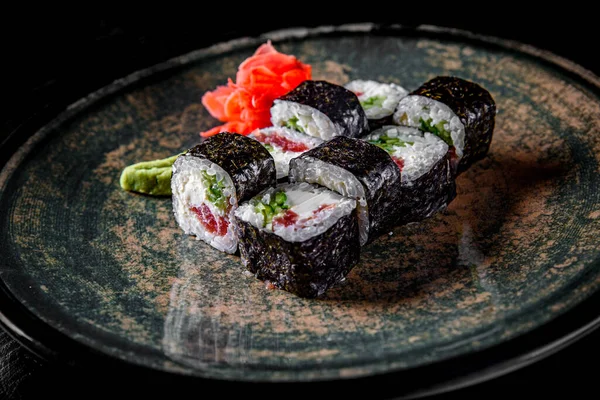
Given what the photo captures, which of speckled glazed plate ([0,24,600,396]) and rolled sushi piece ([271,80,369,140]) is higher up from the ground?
rolled sushi piece ([271,80,369,140])

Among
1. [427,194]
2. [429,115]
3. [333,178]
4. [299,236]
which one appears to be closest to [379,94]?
[429,115]

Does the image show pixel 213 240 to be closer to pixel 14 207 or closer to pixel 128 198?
pixel 128 198

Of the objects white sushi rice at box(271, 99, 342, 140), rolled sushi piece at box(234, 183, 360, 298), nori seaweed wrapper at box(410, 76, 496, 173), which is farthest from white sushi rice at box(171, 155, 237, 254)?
nori seaweed wrapper at box(410, 76, 496, 173)

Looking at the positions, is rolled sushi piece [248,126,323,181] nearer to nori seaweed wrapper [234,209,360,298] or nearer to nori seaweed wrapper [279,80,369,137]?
nori seaweed wrapper [279,80,369,137]

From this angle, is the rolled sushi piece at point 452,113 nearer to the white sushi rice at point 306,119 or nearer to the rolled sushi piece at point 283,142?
the white sushi rice at point 306,119

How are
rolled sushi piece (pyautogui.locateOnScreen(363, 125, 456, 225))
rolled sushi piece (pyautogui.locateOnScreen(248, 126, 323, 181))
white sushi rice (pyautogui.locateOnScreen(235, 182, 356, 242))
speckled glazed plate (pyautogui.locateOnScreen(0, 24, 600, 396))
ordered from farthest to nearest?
rolled sushi piece (pyautogui.locateOnScreen(248, 126, 323, 181)), rolled sushi piece (pyautogui.locateOnScreen(363, 125, 456, 225)), white sushi rice (pyautogui.locateOnScreen(235, 182, 356, 242)), speckled glazed plate (pyautogui.locateOnScreen(0, 24, 600, 396))

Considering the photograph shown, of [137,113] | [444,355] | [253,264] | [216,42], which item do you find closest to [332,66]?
[216,42]

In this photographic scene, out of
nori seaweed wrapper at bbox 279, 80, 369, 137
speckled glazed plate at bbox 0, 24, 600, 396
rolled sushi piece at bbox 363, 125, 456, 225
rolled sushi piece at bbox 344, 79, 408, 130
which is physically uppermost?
nori seaweed wrapper at bbox 279, 80, 369, 137

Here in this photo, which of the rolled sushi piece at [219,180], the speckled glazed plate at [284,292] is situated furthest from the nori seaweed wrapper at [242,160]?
the speckled glazed plate at [284,292]
